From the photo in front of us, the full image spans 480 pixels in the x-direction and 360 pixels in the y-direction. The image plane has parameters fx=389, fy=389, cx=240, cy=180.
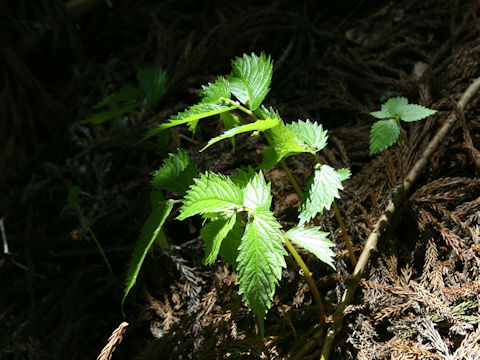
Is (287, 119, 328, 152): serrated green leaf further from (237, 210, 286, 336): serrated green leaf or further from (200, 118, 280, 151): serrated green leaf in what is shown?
(237, 210, 286, 336): serrated green leaf

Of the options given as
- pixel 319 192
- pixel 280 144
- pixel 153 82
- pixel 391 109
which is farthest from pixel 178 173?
pixel 391 109

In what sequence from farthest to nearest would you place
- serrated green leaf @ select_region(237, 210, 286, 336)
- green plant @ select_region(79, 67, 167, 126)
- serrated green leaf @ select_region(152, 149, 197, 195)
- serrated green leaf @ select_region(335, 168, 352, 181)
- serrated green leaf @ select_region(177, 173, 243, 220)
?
1. green plant @ select_region(79, 67, 167, 126)
2. serrated green leaf @ select_region(152, 149, 197, 195)
3. serrated green leaf @ select_region(335, 168, 352, 181)
4. serrated green leaf @ select_region(177, 173, 243, 220)
5. serrated green leaf @ select_region(237, 210, 286, 336)

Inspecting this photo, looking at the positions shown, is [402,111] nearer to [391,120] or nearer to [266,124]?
[391,120]

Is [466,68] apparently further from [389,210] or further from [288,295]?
[288,295]

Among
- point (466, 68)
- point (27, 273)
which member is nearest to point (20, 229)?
point (27, 273)

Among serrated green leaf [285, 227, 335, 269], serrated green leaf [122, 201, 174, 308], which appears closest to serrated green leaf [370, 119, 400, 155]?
serrated green leaf [285, 227, 335, 269]
